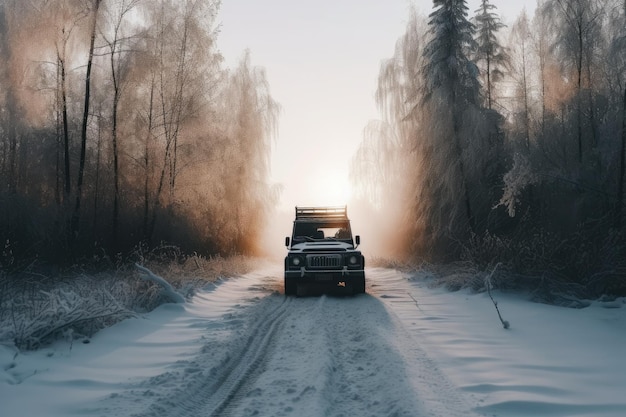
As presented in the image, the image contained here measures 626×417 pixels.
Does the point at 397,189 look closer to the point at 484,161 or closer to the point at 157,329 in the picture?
the point at 484,161

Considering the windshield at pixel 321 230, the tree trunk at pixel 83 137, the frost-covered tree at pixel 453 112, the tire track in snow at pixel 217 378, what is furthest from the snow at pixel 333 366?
the frost-covered tree at pixel 453 112

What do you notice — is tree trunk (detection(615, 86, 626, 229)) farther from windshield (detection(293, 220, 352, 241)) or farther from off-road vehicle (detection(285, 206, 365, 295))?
windshield (detection(293, 220, 352, 241))

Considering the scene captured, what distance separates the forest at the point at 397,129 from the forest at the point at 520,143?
0.07 m

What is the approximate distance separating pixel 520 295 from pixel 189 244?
1526 centimetres

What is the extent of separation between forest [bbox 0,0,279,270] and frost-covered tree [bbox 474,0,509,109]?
1207cm

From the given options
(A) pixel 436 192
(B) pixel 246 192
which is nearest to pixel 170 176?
(B) pixel 246 192

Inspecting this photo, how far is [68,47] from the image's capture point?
16703mm

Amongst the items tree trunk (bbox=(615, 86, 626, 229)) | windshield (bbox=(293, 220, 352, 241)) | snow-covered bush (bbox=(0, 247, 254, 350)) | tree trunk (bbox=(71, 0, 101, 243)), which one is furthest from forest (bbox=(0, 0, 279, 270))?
tree trunk (bbox=(615, 86, 626, 229))

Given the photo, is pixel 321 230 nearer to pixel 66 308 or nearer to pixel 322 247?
pixel 322 247

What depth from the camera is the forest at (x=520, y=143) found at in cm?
1202

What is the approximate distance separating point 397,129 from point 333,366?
2122 cm

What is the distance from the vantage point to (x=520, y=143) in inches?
724

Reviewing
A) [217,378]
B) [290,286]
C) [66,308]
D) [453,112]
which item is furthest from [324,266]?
[453,112]

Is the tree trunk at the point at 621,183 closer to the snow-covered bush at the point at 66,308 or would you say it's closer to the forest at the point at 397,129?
the forest at the point at 397,129
